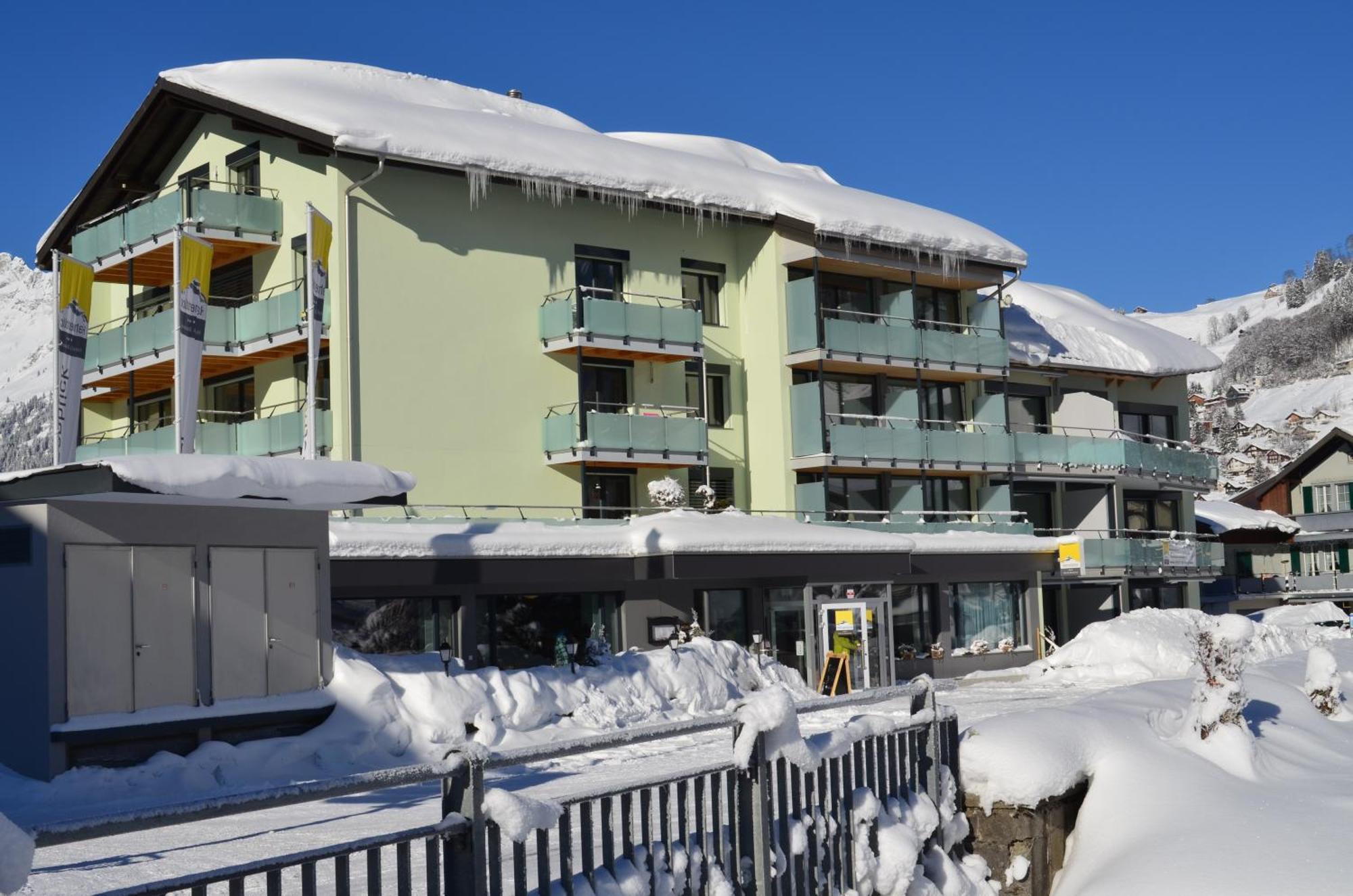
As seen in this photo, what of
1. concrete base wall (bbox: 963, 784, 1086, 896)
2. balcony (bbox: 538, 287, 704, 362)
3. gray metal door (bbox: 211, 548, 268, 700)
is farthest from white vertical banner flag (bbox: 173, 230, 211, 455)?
concrete base wall (bbox: 963, 784, 1086, 896)

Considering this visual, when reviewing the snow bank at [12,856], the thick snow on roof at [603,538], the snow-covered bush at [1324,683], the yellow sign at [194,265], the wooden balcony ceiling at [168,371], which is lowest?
the snow-covered bush at [1324,683]

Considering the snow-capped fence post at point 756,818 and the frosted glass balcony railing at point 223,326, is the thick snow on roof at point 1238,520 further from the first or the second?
the snow-capped fence post at point 756,818

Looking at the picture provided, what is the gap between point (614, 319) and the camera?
3391 cm

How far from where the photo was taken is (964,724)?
62.6ft

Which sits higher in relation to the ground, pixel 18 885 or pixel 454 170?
pixel 454 170

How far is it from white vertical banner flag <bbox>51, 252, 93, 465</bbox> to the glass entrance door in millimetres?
15743

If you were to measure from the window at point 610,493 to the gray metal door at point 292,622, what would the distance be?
14.0m

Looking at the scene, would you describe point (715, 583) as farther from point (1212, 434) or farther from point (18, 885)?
point (1212, 434)

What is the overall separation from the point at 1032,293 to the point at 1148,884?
45647 millimetres

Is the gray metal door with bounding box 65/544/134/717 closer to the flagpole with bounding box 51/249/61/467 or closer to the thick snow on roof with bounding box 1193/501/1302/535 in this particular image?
the flagpole with bounding box 51/249/61/467

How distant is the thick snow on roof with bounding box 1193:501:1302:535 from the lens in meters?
64.4

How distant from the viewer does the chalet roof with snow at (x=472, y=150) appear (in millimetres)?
31641

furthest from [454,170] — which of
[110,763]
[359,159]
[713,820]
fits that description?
[713,820]

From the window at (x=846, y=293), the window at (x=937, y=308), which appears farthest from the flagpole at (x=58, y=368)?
the window at (x=937, y=308)
